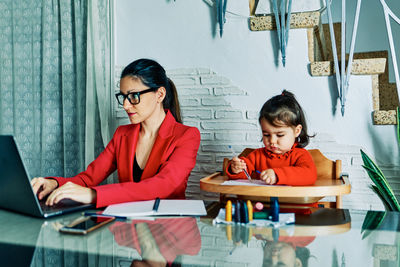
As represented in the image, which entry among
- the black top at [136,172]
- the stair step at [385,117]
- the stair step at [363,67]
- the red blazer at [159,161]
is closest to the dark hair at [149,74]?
the red blazer at [159,161]

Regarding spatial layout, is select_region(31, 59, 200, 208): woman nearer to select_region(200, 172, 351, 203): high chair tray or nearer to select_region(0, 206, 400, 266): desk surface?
select_region(200, 172, 351, 203): high chair tray

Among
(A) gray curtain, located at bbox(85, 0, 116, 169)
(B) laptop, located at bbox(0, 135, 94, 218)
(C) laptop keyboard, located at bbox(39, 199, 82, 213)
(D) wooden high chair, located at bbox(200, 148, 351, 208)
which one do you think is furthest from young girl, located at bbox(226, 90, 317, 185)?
(A) gray curtain, located at bbox(85, 0, 116, 169)

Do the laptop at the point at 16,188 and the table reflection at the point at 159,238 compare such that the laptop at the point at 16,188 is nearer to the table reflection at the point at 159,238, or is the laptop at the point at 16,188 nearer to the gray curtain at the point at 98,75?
the table reflection at the point at 159,238

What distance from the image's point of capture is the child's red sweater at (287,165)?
150cm

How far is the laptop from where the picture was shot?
0.96 m

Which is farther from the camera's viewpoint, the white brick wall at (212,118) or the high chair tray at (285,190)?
the white brick wall at (212,118)

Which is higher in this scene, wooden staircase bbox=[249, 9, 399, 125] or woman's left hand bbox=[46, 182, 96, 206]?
wooden staircase bbox=[249, 9, 399, 125]

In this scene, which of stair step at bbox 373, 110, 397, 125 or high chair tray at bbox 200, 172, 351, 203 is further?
stair step at bbox 373, 110, 397, 125

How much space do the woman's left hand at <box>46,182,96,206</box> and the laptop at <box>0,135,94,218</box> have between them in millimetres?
29

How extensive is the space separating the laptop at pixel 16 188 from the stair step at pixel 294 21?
5.43ft

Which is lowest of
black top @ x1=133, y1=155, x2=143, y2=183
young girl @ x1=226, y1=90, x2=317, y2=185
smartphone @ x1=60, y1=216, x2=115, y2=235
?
black top @ x1=133, y1=155, x2=143, y2=183

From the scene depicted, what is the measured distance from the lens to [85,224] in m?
0.92

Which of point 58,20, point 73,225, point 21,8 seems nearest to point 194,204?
point 73,225

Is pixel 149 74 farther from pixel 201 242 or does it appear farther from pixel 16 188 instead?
pixel 201 242
